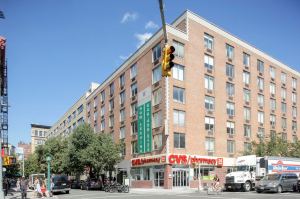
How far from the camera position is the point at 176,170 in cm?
4572

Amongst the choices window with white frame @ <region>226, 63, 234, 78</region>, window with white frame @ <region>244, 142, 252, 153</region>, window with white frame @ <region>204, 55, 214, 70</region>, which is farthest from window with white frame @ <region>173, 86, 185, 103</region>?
window with white frame @ <region>244, 142, 252, 153</region>

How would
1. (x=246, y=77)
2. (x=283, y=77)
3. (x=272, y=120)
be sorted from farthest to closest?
1. (x=283, y=77)
2. (x=272, y=120)
3. (x=246, y=77)

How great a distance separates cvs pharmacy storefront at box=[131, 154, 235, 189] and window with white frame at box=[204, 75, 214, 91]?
9.26m

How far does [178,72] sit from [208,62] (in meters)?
6.28

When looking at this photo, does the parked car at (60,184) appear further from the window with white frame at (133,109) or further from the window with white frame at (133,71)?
the window with white frame at (133,71)

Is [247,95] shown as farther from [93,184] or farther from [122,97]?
[93,184]

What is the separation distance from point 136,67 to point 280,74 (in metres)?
27.5

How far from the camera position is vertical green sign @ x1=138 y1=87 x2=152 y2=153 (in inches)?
1966

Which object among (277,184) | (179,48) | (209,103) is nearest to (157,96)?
(179,48)

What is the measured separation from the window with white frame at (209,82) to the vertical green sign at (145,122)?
297 inches

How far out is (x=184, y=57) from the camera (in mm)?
48500

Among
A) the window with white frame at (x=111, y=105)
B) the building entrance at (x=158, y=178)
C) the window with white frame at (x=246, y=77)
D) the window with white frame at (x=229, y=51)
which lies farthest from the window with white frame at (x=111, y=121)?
the window with white frame at (x=246, y=77)

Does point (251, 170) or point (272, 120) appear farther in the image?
point (272, 120)

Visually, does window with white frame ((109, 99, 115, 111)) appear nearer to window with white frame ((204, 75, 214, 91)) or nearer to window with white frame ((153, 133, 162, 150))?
window with white frame ((153, 133, 162, 150))
